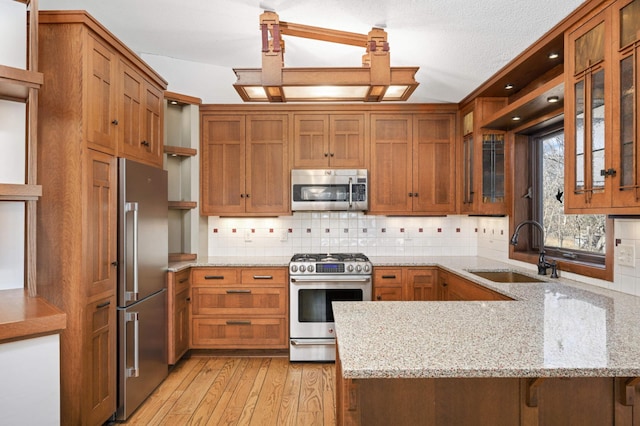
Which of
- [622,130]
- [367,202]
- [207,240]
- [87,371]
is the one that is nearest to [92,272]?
[87,371]

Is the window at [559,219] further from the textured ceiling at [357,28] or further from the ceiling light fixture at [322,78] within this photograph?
the ceiling light fixture at [322,78]

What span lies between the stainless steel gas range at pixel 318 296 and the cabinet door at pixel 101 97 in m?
1.79

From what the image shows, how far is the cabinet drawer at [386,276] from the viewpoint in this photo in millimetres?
3463

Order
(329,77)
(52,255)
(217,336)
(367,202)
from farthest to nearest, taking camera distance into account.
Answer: (367,202) < (217,336) < (52,255) < (329,77)

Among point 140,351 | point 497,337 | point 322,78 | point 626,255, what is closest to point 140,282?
point 140,351

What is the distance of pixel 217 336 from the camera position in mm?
3410

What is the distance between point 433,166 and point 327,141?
1.12 m

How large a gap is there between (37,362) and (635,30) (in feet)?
9.25

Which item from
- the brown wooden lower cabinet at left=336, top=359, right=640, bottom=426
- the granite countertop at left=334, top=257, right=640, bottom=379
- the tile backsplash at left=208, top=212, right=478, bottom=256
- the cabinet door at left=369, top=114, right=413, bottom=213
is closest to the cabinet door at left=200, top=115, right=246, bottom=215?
the tile backsplash at left=208, top=212, right=478, bottom=256

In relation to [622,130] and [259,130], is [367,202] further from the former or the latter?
[622,130]

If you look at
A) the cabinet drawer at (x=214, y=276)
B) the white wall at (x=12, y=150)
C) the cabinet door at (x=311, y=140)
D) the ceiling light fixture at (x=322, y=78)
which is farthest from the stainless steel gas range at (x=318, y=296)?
the white wall at (x=12, y=150)

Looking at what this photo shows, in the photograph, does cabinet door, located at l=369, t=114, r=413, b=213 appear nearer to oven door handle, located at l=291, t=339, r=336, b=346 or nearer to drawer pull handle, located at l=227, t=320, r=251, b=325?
oven door handle, located at l=291, t=339, r=336, b=346

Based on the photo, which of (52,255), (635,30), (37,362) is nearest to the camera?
(37,362)

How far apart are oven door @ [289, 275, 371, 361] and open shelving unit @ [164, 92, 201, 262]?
1.16 meters
